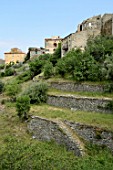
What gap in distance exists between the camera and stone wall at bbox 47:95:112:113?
20312 mm

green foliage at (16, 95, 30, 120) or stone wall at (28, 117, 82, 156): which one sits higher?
green foliage at (16, 95, 30, 120)

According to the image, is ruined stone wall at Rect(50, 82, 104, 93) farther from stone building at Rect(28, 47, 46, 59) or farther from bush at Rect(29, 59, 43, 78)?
stone building at Rect(28, 47, 46, 59)

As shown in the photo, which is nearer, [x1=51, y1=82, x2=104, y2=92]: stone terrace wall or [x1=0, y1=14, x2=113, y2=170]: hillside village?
[x1=0, y1=14, x2=113, y2=170]: hillside village

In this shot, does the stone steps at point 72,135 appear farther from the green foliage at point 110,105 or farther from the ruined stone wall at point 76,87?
the ruined stone wall at point 76,87

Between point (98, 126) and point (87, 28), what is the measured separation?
2099 centimetres

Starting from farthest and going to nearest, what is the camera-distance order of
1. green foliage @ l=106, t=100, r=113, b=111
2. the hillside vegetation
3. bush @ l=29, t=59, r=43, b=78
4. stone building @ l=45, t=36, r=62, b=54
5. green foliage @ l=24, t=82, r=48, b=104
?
stone building @ l=45, t=36, r=62, b=54 → bush @ l=29, t=59, r=43, b=78 → green foliage @ l=24, t=82, r=48, b=104 → green foliage @ l=106, t=100, r=113, b=111 → the hillside vegetation

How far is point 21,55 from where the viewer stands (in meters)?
68.2

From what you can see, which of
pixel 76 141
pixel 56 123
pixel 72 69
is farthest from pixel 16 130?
pixel 72 69

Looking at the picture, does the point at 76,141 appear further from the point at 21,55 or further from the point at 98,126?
the point at 21,55

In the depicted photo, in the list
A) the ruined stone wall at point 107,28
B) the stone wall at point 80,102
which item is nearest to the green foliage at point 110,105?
the stone wall at point 80,102

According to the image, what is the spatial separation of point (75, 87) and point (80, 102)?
3038 mm

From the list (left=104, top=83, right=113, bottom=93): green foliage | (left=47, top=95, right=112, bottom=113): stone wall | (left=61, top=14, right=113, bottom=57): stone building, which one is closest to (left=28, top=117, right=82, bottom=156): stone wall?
(left=47, top=95, right=112, bottom=113): stone wall

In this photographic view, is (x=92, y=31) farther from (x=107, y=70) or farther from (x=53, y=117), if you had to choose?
(x=53, y=117)

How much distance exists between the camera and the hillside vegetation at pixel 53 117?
12.2 meters
